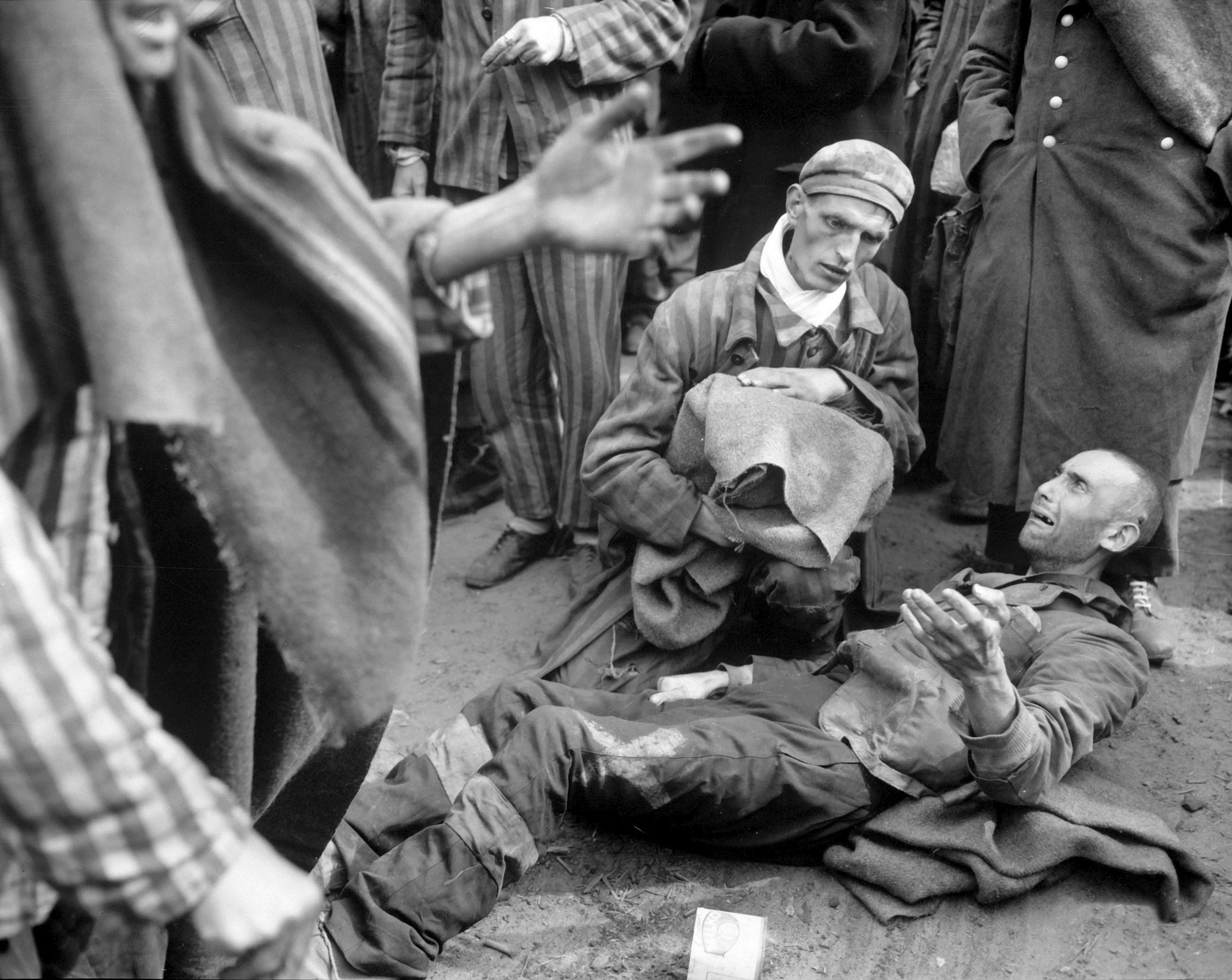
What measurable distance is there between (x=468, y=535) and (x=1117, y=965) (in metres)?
2.30

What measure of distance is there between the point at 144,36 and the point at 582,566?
8.85 feet

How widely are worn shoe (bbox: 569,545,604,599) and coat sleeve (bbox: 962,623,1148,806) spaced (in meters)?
1.35

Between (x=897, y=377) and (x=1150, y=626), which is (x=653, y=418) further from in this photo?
(x=1150, y=626)

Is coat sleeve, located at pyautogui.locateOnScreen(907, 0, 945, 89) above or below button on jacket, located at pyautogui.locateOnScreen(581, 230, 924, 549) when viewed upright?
above

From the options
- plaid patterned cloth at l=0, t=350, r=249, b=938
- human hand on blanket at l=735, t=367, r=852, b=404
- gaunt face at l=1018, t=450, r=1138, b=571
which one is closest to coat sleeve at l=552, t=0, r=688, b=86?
human hand on blanket at l=735, t=367, r=852, b=404

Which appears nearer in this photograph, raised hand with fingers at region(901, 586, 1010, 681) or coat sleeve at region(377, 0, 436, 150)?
raised hand with fingers at region(901, 586, 1010, 681)

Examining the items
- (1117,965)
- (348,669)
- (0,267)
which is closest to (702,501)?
(1117,965)

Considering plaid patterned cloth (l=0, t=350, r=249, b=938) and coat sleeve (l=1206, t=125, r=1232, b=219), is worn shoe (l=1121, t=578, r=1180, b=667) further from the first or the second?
plaid patterned cloth (l=0, t=350, r=249, b=938)

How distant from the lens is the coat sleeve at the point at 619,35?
299 centimetres

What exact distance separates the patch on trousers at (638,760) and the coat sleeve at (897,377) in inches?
42.1

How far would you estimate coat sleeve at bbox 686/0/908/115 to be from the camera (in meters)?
3.17

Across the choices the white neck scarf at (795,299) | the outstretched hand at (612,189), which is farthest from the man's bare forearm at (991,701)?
the outstretched hand at (612,189)

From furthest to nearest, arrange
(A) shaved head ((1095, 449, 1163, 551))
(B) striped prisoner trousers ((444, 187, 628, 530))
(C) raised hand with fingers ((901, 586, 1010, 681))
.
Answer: (B) striped prisoner trousers ((444, 187, 628, 530)) < (A) shaved head ((1095, 449, 1163, 551)) < (C) raised hand with fingers ((901, 586, 1010, 681))

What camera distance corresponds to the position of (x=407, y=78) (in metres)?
3.38
